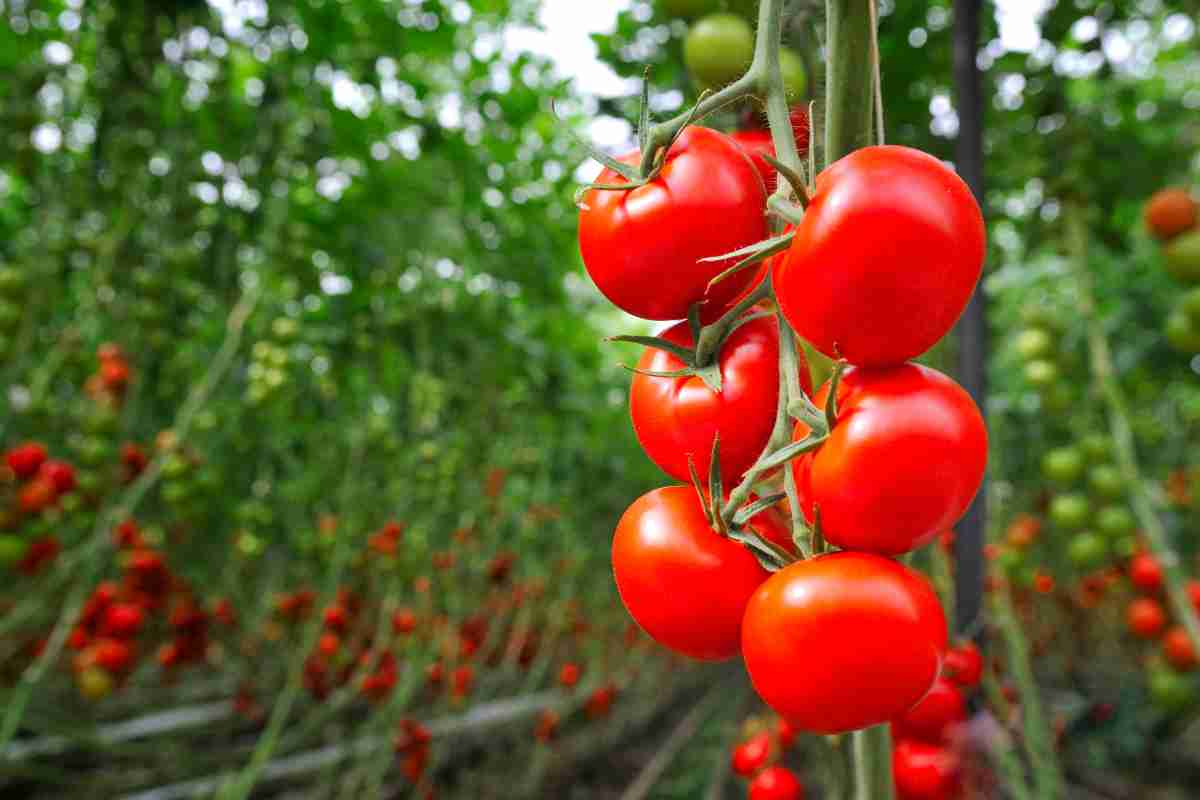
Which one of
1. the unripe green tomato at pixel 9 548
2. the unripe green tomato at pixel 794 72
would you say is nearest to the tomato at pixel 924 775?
the unripe green tomato at pixel 794 72

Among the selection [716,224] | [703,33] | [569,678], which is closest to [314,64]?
[703,33]

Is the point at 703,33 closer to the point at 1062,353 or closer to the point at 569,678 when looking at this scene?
the point at 1062,353

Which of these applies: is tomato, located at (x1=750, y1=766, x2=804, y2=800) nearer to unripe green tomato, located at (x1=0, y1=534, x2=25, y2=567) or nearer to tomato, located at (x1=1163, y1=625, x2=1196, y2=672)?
tomato, located at (x1=1163, y1=625, x2=1196, y2=672)

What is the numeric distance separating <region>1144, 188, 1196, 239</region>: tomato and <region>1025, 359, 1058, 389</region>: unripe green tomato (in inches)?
10.6

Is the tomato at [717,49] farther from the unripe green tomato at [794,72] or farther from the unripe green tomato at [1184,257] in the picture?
the unripe green tomato at [1184,257]

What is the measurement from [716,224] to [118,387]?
1631 mm

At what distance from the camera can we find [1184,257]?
1.31 metres

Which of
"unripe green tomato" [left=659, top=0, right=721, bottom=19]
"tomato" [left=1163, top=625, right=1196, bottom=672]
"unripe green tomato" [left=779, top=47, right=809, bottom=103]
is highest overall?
"unripe green tomato" [left=659, top=0, right=721, bottom=19]

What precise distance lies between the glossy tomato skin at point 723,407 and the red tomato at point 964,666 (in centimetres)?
46

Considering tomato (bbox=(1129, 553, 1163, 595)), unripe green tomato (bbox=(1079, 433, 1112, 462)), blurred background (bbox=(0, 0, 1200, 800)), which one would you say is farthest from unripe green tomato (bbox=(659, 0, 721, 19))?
tomato (bbox=(1129, 553, 1163, 595))

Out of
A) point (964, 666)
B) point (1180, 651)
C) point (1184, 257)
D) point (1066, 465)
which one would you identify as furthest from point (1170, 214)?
point (964, 666)

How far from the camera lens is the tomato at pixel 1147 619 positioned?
1.59 m

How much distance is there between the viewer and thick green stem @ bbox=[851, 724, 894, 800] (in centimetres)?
34

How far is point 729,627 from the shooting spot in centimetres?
40
